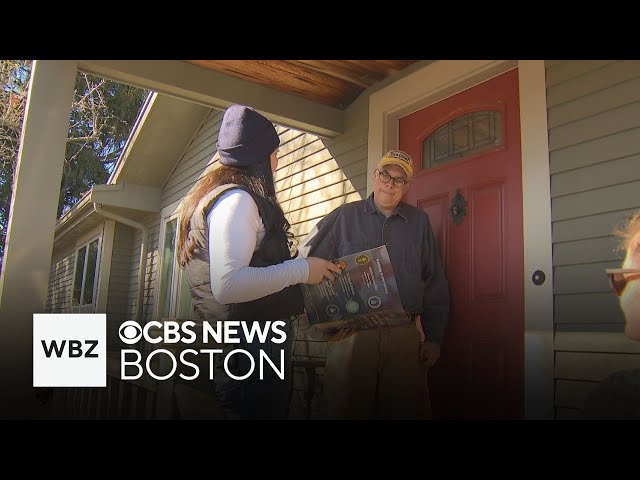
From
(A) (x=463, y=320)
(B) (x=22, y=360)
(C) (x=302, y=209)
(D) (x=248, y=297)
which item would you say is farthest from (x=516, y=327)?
(B) (x=22, y=360)

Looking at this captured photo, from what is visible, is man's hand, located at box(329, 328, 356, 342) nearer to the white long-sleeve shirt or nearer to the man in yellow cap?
the man in yellow cap

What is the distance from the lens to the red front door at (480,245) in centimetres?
239

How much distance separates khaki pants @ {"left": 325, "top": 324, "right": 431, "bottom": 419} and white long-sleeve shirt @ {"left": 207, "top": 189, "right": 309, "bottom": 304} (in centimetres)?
83

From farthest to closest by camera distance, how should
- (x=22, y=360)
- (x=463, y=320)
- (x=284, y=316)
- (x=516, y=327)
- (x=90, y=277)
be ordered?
(x=90, y=277)
(x=463, y=320)
(x=516, y=327)
(x=22, y=360)
(x=284, y=316)

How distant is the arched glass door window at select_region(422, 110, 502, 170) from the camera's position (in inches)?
103

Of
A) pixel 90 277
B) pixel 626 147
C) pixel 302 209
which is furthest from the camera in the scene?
pixel 90 277

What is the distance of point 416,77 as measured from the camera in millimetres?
2955

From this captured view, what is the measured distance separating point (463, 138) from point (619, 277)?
1050mm

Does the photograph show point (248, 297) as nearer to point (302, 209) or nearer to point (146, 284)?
point (302, 209)

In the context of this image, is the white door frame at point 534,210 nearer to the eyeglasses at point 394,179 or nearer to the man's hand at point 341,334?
the eyeglasses at point 394,179

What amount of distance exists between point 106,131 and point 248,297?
10.2m

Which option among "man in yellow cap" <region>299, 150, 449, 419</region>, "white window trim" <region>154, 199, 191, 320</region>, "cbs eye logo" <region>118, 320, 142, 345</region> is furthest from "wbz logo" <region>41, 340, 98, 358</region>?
"white window trim" <region>154, 199, 191, 320</region>

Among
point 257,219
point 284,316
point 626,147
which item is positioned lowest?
point 284,316

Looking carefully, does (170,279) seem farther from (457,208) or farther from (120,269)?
(457,208)
